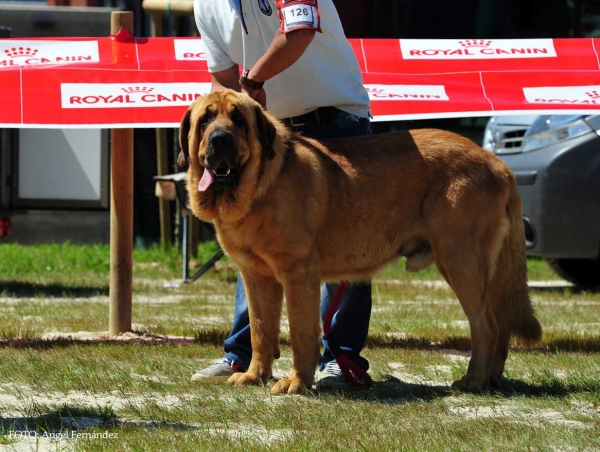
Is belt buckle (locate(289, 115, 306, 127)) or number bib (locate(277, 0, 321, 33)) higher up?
number bib (locate(277, 0, 321, 33))

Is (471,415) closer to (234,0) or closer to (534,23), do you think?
(234,0)

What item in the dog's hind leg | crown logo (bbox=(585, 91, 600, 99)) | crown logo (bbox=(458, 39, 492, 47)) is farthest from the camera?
crown logo (bbox=(458, 39, 492, 47))

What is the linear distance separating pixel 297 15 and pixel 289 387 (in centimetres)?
184

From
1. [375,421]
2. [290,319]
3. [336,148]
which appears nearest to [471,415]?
[375,421]

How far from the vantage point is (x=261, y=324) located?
215 inches

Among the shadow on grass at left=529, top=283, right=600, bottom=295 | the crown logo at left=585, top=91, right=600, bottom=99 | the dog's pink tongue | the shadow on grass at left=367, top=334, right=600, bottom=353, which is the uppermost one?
the crown logo at left=585, top=91, right=600, bottom=99

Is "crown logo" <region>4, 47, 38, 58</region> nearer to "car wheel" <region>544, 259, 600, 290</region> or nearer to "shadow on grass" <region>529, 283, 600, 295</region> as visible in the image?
"shadow on grass" <region>529, 283, 600, 295</region>

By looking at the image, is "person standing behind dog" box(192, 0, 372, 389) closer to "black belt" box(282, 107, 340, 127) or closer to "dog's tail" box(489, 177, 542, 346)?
"black belt" box(282, 107, 340, 127)

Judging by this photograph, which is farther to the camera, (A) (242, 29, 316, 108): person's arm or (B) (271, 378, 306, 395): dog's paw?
(A) (242, 29, 316, 108): person's arm

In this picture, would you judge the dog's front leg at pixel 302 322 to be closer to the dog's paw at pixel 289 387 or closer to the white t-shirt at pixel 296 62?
the dog's paw at pixel 289 387

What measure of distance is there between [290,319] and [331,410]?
68 centimetres

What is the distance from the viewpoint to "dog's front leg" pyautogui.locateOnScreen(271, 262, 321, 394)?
520cm

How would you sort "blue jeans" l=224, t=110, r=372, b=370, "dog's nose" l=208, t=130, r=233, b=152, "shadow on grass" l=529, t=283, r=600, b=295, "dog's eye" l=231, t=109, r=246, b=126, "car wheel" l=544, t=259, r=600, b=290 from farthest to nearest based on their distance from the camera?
"car wheel" l=544, t=259, r=600, b=290, "shadow on grass" l=529, t=283, r=600, b=295, "blue jeans" l=224, t=110, r=372, b=370, "dog's eye" l=231, t=109, r=246, b=126, "dog's nose" l=208, t=130, r=233, b=152

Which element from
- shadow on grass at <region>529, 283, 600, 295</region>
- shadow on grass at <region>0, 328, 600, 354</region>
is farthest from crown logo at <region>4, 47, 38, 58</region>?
shadow on grass at <region>529, 283, 600, 295</region>
